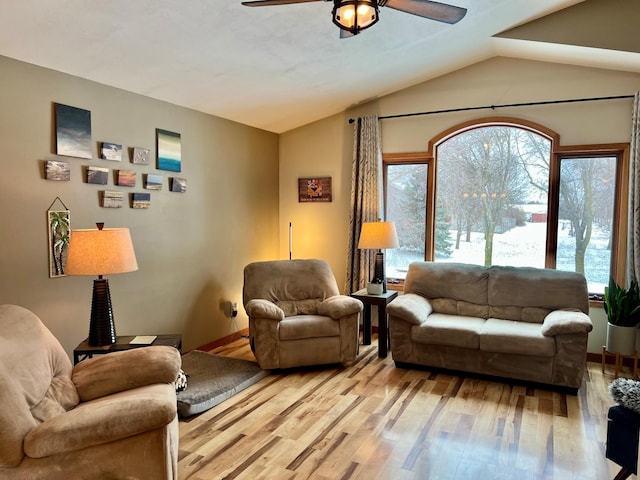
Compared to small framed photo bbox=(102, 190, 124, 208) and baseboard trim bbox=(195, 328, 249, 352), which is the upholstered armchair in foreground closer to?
small framed photo bbox=(102, 190, 124, 208)

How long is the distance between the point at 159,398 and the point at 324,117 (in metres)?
4.16

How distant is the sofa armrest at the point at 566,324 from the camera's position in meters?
3.40

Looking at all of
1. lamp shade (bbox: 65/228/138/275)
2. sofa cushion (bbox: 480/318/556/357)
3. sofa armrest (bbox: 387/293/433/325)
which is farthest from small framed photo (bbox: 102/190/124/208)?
sofa cushion (bbox: 480/318/556/357)

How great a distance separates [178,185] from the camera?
4.13m

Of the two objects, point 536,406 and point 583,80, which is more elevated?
point 583,80

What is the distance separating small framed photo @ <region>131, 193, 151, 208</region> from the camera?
145 inches

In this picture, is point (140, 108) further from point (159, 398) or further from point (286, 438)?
point (286, 438)

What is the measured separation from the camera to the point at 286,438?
280cm

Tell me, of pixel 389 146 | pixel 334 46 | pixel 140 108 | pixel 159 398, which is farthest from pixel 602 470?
pixel 140 108

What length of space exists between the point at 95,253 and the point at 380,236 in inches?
103

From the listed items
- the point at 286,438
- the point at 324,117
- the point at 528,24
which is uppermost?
the point at 528,24

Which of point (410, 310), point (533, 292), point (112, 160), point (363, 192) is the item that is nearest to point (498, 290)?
point (533, 292)

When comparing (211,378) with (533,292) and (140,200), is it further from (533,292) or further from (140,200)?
(533,292)

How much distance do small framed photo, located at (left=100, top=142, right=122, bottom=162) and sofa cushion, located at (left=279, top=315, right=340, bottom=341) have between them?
75.6 inches
